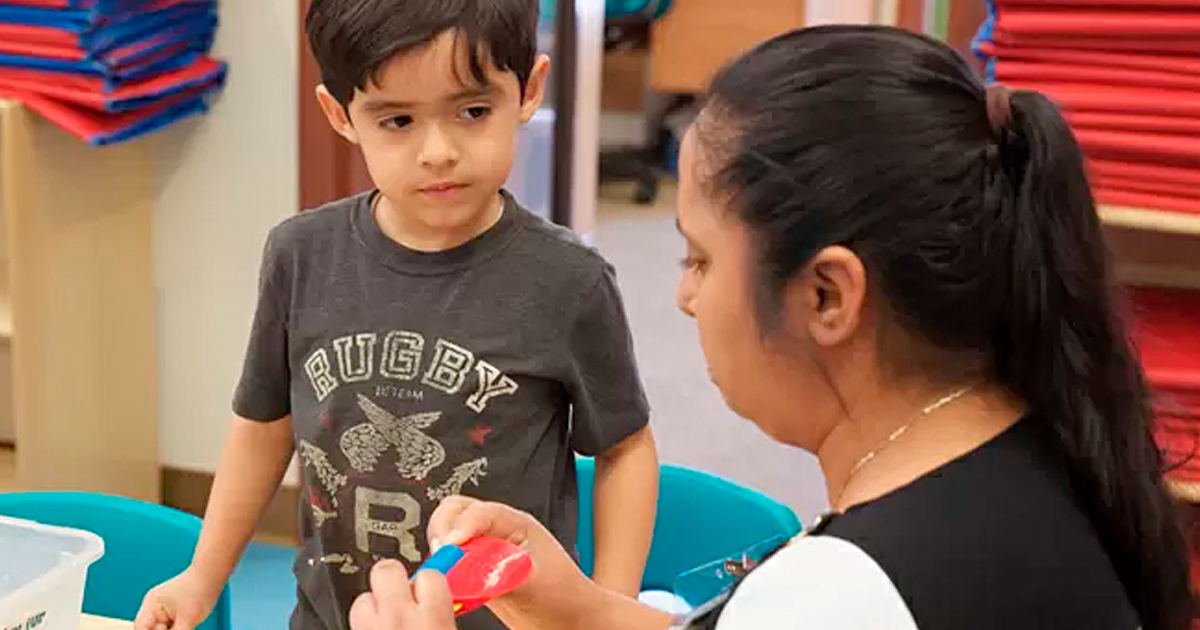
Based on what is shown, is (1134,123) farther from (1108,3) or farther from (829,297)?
(829,297)

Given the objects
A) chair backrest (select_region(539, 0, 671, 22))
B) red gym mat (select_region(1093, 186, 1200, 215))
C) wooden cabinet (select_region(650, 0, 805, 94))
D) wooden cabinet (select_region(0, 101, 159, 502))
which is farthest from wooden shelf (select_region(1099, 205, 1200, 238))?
chair backrest (select_region(539, 0, 671, 22))

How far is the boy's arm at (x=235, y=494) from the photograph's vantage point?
1269mm

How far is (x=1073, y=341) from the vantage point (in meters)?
0.78

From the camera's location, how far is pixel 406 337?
117 cm

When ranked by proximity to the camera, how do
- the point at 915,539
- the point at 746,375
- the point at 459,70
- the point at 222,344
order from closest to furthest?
the point at 915,539, the point at 746,375, the point at 459,70, the point at 222,344

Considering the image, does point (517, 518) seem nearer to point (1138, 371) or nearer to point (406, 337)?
point (406, 337)

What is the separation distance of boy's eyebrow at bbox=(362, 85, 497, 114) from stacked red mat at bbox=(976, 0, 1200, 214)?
0.60 meters

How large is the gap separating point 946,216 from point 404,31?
1.71 feet

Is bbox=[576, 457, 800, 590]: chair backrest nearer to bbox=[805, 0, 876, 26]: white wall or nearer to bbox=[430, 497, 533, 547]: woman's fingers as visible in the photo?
bbox=[430, 497, 533, 547]: woman's fingers

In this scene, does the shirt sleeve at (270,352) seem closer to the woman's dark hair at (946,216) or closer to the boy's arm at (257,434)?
the boy's arm at (257,434)

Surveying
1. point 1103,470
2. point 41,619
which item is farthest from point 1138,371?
point 41,619

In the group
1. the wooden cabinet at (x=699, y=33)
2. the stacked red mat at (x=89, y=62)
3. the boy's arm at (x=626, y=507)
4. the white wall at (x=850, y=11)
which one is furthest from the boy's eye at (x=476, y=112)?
the wooden cabinet at (x=699, y=33)

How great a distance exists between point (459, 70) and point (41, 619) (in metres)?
0.51

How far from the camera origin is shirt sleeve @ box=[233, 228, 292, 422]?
4.01 ft
